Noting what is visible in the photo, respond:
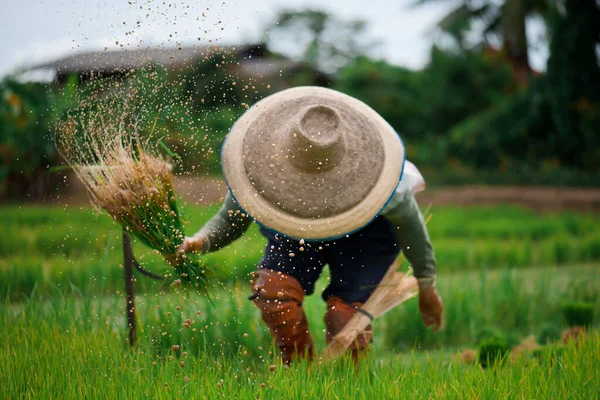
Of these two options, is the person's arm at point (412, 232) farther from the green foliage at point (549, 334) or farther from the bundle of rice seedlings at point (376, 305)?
the green foliage at point (549, 334)

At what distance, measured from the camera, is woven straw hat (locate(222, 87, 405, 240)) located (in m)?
2.42

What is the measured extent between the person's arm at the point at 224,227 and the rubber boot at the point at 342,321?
1.60ft

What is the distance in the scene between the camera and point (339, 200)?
2.45 m

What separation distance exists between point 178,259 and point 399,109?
37.7 feet

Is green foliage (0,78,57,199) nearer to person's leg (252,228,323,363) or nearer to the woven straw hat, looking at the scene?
person's leg (252,228,323,363)

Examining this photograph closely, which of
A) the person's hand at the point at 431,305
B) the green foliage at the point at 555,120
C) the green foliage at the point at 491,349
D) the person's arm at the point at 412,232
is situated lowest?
the green foliage at the point at 555,120

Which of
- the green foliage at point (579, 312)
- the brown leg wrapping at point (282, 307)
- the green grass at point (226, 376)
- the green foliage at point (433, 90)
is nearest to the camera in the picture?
the green grass at point (226, 376)

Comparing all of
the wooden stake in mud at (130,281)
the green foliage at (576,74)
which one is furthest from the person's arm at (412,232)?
the green foliage at (576,74)

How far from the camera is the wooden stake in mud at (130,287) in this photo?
2850 millimetres

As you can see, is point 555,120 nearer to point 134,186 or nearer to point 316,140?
point 316,140

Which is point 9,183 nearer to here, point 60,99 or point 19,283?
point 19,283

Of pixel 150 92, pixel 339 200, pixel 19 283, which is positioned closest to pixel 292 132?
pixel 339 200

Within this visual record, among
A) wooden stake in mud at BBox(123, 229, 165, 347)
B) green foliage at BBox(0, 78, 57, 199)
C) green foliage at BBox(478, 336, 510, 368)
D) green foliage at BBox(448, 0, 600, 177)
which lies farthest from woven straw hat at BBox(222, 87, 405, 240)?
green foliage at BBox(448, 0, 600, 177)

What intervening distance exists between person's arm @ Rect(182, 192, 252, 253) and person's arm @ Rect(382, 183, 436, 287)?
0.56 metres
